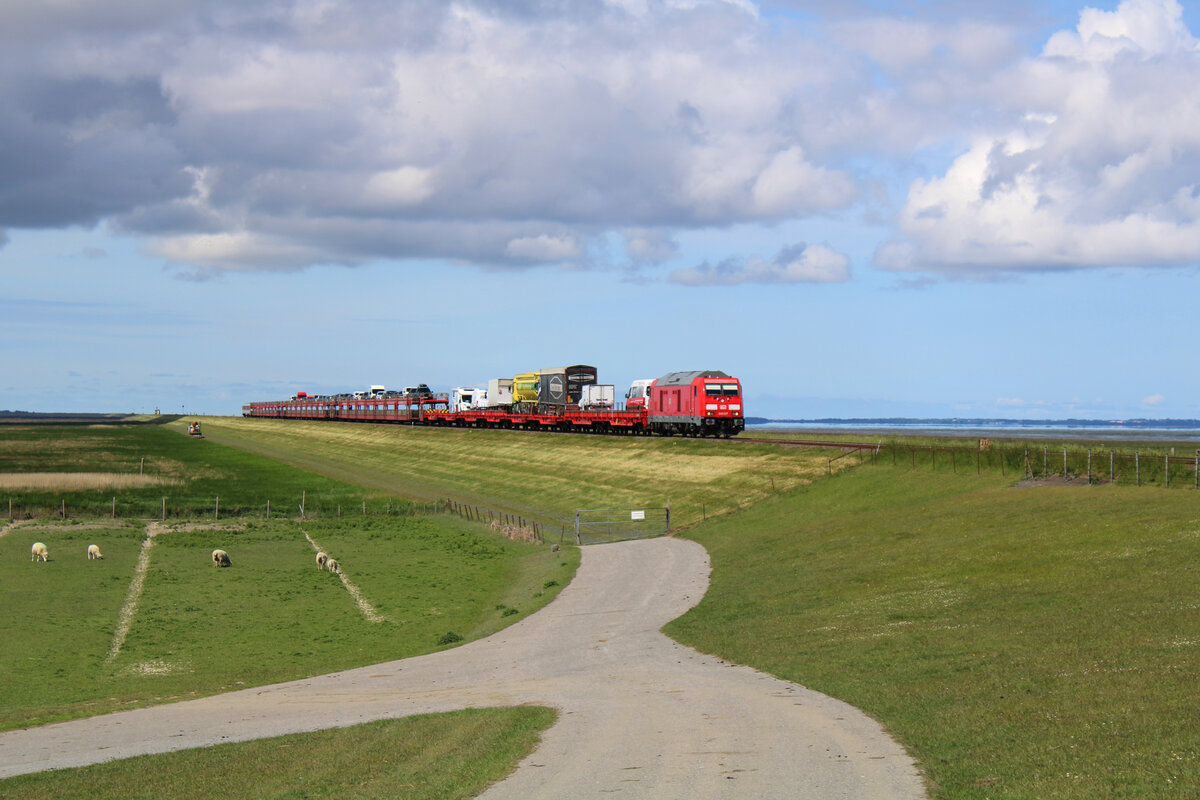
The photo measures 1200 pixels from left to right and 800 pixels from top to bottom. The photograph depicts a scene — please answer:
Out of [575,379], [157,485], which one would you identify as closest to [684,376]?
[575,379]

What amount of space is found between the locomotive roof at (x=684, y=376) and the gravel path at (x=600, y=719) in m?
49.2

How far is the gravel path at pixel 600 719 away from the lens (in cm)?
1518

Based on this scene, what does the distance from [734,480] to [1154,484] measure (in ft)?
94.2

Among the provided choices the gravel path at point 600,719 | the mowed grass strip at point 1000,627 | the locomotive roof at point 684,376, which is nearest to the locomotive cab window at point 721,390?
the locomotive roof at point 684,376

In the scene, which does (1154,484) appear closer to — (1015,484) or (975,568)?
(1015,484)

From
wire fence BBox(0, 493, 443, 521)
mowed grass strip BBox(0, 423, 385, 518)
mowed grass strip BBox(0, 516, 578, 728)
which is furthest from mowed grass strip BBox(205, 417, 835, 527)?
mowed grass strip BBox(0, 516, 578, 728)

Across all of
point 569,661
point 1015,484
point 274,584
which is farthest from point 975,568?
point 274,584

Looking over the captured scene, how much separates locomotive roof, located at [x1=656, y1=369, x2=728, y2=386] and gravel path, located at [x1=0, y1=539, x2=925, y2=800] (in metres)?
49.2

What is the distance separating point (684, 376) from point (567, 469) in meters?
13.0

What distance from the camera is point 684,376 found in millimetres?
87938

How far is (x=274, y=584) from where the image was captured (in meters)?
47.3

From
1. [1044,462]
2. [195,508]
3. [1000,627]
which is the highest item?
[1044,462]

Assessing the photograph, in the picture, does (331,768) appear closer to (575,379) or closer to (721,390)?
(721,390)

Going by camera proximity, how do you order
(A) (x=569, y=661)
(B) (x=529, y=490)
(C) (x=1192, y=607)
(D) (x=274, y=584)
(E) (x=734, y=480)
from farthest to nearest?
1. (B) (x=529, y=490)
2. (E) (x=734, y=480)
3. (D) (x=274, y=584)
4. (A) (x=569, y=661)
5. (C) (x=1192, y=607)
